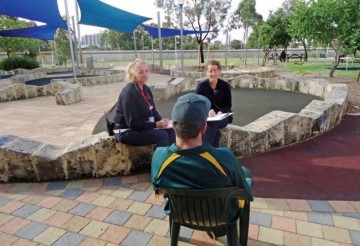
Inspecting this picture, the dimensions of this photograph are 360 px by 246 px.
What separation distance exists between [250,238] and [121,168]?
5.24 ft

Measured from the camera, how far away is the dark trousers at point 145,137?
107 inches

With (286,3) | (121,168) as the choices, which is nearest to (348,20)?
(121,168)

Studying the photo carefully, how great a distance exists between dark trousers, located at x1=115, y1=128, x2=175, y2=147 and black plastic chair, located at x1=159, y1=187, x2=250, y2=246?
4.05 feet

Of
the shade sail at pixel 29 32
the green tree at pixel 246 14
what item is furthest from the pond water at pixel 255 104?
the green tree at pixel 246 14

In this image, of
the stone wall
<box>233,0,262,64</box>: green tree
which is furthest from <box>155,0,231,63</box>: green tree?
the stone wall

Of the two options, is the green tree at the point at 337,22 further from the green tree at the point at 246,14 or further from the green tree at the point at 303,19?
the green tree at the point at 246,14

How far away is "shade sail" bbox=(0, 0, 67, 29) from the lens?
409 inches

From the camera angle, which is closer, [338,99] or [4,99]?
[338,99]

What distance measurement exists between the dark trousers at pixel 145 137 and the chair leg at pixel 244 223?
1244 millimetres

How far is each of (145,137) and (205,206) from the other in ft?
4.65

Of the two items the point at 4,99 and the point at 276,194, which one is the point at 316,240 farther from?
the point at 4,99

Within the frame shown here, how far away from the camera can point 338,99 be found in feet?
16.9

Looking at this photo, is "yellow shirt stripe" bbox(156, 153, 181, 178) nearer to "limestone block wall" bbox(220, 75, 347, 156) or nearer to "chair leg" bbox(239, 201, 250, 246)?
"chair leg" bbox(239, 201, 250, 246)

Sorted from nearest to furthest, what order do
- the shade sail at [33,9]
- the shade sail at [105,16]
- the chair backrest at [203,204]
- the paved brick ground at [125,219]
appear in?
the chair backrest at [203,204], the paved brick ground at [125,219], the shade sail at [33,9], the shade sail at [105,16]
